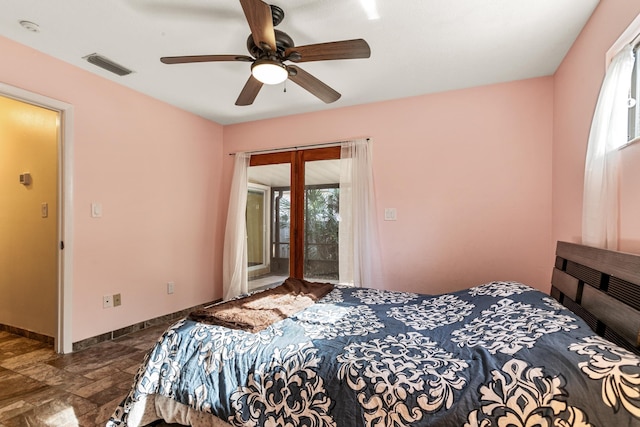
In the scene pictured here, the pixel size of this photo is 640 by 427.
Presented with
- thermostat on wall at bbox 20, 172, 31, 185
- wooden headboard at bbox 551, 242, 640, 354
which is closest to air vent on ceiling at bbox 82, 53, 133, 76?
thermostat on wall at bbox 20, 172, 31, 185

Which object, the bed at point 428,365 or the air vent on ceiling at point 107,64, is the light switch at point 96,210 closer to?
the air vent on ceiling at point 107,64

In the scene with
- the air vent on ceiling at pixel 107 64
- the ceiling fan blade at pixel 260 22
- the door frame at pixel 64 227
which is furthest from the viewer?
the door frame at pixel 64 227

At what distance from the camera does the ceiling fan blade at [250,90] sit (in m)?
2.14

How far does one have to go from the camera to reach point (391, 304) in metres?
2.13

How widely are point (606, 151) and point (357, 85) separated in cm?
197

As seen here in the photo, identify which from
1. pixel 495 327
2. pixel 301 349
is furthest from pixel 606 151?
pixel 301 349

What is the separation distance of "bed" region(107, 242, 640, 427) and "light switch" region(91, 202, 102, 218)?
5.61ft

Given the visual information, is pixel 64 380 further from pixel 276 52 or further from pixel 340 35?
pixel 340 35

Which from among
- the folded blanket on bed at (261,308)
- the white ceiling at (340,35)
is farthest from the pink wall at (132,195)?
the folded blanket on bed at (261,308)

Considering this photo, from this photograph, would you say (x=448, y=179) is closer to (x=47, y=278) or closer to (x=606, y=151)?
(x=606, y=151)

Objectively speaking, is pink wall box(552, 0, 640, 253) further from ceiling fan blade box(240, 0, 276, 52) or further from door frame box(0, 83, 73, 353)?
door frame box(0, 83, 73, 353)

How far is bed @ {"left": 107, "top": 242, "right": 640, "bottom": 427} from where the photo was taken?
3.19ft

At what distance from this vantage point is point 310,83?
217cm

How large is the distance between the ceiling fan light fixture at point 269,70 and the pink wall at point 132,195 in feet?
6.12
